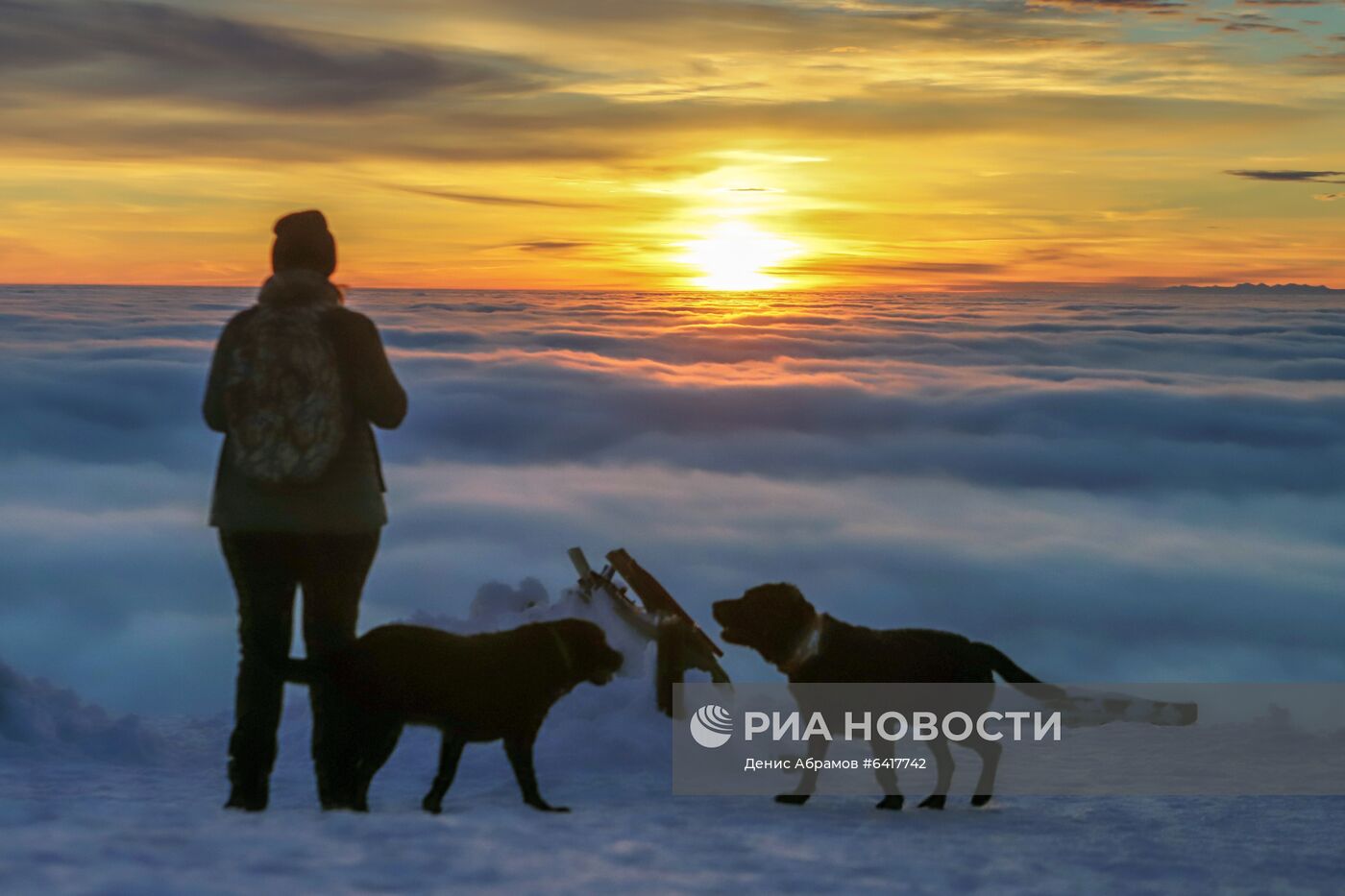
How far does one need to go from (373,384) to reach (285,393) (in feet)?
1.08

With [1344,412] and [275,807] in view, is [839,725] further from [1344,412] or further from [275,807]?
[1344,412]

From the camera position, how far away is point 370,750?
532 cm

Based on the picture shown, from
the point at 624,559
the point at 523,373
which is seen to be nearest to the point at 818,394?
the point at 523,373

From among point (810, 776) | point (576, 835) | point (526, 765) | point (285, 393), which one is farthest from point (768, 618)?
point (285, 393)

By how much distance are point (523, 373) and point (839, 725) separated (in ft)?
297

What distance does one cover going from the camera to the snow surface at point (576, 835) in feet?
14.2

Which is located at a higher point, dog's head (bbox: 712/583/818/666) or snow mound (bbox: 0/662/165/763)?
dog's head (bbox: 712/583/818/666)

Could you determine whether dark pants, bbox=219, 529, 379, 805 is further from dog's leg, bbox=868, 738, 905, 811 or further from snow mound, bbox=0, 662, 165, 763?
snow mound, bbox=0, 662, 165, 763

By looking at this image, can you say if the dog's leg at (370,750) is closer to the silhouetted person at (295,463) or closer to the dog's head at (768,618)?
the silhouetted person at (295,463)

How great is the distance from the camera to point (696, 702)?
8.50 metres

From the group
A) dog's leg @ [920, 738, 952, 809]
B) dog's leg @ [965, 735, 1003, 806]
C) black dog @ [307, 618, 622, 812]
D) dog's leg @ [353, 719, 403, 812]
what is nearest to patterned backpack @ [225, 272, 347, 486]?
black dog @ [307, 618, 622, 812]

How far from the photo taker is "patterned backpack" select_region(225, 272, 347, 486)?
4.98m

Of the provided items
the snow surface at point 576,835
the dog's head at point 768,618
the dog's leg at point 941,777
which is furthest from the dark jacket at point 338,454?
the dog's leg at point 941,777

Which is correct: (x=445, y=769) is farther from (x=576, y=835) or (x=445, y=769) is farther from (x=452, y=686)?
(x=576, y=835)
